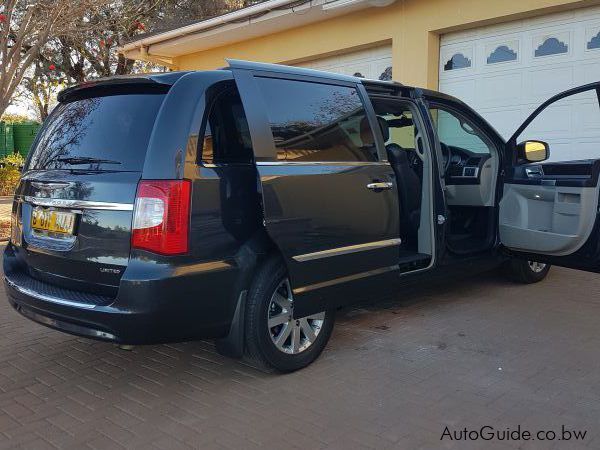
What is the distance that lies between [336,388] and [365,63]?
7703 millimetres

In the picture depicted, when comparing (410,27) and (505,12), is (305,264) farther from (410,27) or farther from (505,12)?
(410,27)

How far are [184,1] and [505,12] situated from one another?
42.7ft

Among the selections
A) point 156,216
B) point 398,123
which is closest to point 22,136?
point 398,123

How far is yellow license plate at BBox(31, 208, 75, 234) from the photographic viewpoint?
3.33 metres

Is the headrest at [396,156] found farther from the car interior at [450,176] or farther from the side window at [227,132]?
the side window at [227,132]

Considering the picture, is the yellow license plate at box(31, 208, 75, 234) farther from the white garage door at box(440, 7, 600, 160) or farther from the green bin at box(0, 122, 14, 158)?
the green bin at box(0, 122, 14, 158)

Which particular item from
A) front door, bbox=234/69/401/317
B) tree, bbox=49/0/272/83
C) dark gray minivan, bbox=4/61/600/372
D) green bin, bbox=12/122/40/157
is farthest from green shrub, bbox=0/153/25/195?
front door, bbox=234/69/401/317

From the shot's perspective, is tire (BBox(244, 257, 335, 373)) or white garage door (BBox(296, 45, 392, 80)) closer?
tire (BBox(244, 257, 335, 373))

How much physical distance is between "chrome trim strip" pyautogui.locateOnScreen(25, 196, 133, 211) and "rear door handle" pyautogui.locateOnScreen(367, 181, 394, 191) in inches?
69.1

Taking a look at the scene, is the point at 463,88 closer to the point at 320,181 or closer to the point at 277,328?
the point at 320,181

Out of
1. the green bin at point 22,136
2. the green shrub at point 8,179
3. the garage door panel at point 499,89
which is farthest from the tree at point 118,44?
the garage door panel at point 499,89

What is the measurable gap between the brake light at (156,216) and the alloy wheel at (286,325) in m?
0.84

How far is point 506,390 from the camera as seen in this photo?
140 inches

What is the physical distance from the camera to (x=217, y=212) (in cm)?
329
